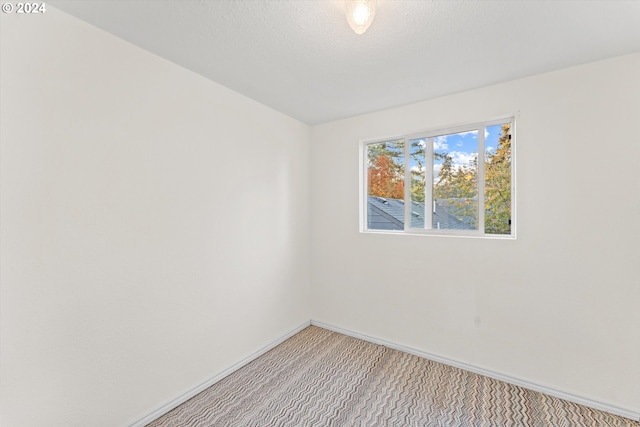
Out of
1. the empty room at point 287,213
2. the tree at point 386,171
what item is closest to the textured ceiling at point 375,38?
the empty room at point 287,213

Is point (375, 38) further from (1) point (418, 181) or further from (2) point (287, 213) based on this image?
(2) point (287, 213)

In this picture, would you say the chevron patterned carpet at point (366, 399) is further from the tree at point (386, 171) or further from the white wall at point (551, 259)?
the tree at point (386, 171)

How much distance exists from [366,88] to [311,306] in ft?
8.21

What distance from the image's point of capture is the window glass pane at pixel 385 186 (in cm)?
285

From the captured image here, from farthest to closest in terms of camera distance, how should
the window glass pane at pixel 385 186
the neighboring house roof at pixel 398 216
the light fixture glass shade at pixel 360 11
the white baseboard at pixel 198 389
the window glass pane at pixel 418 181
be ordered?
1. the window glass pane at pixel 385 186
2. the window glass pane at pixel 418 181
3. the neighboring house roof at pixel 398 216
4. the white baseboard at pixel 198 389
5. the light fixture glass shade at pixel 360 11

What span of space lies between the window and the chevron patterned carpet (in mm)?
1246

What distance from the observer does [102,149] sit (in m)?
1.57

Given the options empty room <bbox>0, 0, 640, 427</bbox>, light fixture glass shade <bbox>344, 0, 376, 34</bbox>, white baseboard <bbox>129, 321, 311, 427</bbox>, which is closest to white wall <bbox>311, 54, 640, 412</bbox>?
empty room <bbox>0, 0, 640, 427</bbox>

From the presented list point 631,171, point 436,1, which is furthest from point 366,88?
point 631,171

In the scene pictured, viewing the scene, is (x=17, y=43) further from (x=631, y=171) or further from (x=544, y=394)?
(x=544, y=394)

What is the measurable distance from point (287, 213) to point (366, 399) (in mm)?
1853

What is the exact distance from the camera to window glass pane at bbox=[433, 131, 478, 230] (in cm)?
243

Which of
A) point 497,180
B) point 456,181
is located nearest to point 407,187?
point 456,181

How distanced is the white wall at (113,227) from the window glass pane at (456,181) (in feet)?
5.92
